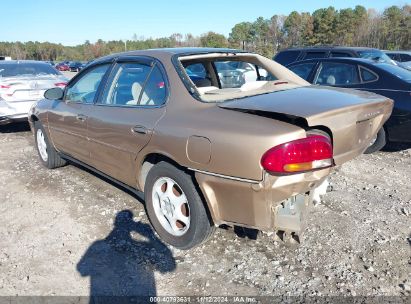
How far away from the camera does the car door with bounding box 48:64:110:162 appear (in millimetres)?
4105

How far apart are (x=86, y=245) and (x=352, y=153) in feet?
7.80

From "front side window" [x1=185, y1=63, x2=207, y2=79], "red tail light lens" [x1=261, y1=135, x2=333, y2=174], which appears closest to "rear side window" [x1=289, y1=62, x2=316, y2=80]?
"front side window" [x1=185, y1=63, x2=207, y2=79]

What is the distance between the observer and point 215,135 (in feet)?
8.62

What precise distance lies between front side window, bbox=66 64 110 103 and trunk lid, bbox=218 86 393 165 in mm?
1839

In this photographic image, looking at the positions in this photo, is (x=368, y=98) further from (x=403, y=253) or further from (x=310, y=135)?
(x=403, y=253)

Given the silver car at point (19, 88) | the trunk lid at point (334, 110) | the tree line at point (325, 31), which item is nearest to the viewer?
the trunk lid at point (334, 110)

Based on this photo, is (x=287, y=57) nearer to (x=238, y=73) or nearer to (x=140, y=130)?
(x=238, y=73)

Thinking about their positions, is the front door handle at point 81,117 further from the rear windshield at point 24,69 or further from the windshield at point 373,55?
the windshield at point 373,55

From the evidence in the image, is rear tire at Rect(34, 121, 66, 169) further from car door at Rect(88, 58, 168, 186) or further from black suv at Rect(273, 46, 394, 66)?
black suv at Rect(273, 46, 394, 66)

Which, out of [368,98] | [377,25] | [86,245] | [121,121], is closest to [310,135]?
[368,98]

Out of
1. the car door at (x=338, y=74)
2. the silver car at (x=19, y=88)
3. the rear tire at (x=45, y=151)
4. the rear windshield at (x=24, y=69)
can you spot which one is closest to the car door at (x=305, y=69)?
the car door at (x=338, y=74)

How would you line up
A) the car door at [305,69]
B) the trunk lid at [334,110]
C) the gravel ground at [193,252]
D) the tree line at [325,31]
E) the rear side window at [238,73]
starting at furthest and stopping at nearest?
the tree line at [325,31], the car door at [305,69], the rear side window at [238,73], the gravel ground at [193,252], the trunk lid at [334,110]

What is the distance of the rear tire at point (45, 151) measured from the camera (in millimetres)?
5180

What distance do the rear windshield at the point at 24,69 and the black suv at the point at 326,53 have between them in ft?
21.2
